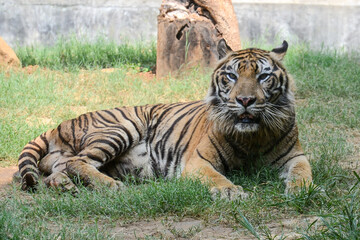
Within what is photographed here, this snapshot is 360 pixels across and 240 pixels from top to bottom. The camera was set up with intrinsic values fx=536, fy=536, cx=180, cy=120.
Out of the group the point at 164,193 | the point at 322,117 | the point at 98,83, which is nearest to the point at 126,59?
the point at 98,83

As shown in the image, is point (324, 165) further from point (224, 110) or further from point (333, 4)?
point (333, 4)

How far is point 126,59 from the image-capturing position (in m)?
8.46

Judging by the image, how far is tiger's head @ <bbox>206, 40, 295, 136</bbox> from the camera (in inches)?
151

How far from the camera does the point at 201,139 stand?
4.37 m

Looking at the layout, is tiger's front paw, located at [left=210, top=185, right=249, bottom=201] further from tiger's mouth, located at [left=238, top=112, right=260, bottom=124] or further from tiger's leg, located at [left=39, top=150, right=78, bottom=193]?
tiger's leg, located at [left=39, top=150, right=78, bottom=193]

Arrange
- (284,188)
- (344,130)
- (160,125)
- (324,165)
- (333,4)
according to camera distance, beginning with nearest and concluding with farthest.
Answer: (284,188)
(324,165)
(160,125)
(344,130)
(333,4)

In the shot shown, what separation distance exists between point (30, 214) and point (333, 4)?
903 cm

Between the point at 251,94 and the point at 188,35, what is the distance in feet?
13.4

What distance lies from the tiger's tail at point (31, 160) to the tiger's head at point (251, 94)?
149cm

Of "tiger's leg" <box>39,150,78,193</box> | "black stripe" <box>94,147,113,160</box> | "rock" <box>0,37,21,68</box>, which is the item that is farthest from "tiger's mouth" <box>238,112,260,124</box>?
"rock" <box>0,37,21,68</box>

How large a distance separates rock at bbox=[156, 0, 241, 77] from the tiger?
2.81 metres

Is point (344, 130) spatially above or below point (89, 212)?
below

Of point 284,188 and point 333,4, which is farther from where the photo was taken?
point 333,4

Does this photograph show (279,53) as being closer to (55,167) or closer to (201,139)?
(201,139)
